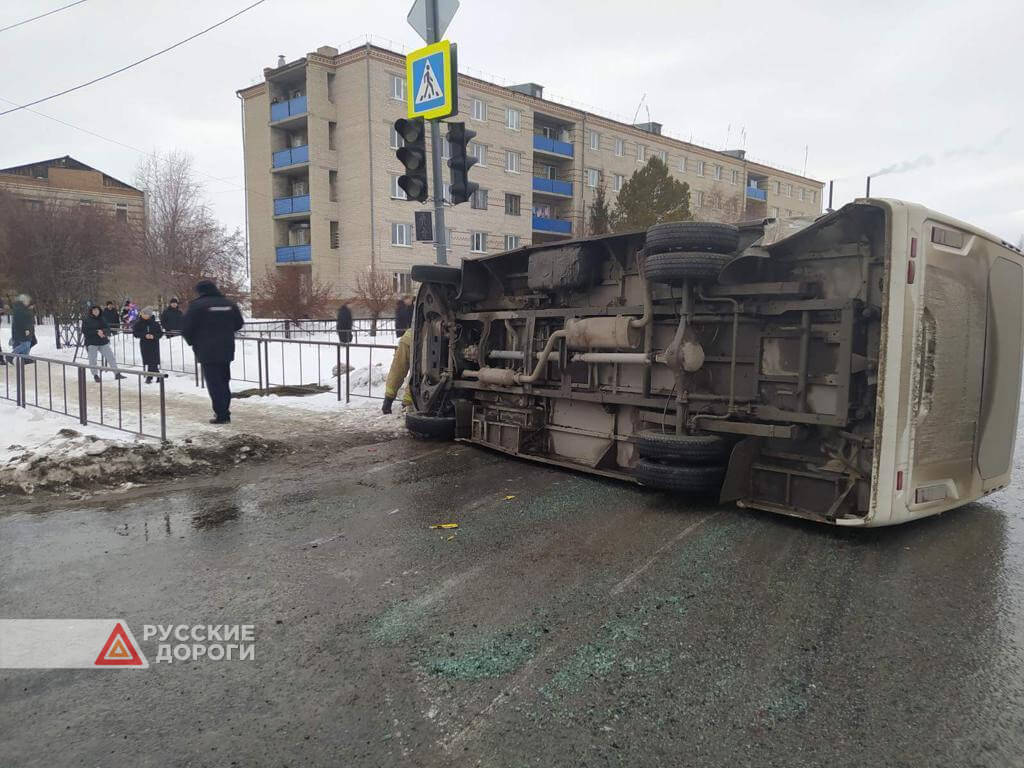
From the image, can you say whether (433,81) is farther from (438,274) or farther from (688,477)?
(688,477)

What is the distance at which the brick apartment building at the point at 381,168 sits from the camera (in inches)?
1442

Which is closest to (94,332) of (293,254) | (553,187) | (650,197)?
(293,254)

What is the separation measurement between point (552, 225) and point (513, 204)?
388 centimetres

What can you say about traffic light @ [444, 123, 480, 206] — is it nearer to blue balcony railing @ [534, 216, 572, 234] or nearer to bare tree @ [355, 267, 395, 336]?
bare tree @ [355, 267, 395, 336]

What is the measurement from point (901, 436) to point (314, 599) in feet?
12.9

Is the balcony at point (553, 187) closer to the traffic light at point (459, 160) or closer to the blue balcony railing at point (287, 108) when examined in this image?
the blue balcony railing at point (287, 108)

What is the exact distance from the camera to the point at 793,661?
3.12 meters

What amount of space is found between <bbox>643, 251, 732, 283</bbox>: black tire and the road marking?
190 centimetres

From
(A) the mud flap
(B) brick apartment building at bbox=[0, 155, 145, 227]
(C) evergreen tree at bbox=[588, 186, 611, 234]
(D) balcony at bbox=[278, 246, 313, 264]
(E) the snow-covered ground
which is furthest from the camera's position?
(B) brick apartment building at bbox=[0, 155, 145, 227]

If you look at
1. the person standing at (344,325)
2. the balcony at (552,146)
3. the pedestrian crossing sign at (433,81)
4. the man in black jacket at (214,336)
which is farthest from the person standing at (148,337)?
the balcony at (552,146)

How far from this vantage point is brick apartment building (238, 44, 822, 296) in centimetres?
3662

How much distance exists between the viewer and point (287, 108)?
38094 millimetres

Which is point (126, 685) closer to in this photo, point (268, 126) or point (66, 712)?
point (66, 712)

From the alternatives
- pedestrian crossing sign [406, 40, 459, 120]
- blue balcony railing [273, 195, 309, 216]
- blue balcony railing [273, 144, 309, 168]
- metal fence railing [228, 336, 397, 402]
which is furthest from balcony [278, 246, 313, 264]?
pedestrian crossing sign [406, 40, 459, 120]
